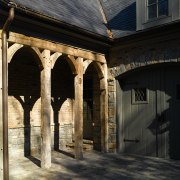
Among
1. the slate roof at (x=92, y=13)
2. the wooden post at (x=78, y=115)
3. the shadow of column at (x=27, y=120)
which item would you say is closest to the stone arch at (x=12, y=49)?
the slate roof at (x=92, y=13)

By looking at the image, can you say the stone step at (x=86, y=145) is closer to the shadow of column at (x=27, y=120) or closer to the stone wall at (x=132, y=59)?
the stone wall at (x=132, y=59)

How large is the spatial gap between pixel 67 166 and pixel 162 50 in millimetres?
4055

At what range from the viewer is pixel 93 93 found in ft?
33.4

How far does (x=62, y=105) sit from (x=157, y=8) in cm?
454

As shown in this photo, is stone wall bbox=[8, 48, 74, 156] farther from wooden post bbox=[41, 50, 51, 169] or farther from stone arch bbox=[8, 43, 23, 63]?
stone arch bbox=[8, 43, 23, 63]

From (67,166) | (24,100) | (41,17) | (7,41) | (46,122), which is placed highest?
(41,17)

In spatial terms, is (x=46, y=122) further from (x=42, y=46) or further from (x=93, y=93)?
(x=93, y=93)

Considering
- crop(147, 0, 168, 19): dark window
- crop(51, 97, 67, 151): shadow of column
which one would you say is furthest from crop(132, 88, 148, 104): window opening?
crop(51, 97, 67, 151): shadow of column

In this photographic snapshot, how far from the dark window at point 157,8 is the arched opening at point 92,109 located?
2.28 meters

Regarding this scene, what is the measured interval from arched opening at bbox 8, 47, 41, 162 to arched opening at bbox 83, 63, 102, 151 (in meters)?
1.83

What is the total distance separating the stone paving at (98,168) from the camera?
6.64 metres

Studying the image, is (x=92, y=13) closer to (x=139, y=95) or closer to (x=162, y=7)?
(x=162, y=7)

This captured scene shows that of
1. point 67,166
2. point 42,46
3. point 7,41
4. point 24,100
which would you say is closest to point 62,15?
point 42,46

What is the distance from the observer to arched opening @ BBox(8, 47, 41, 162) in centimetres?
891
